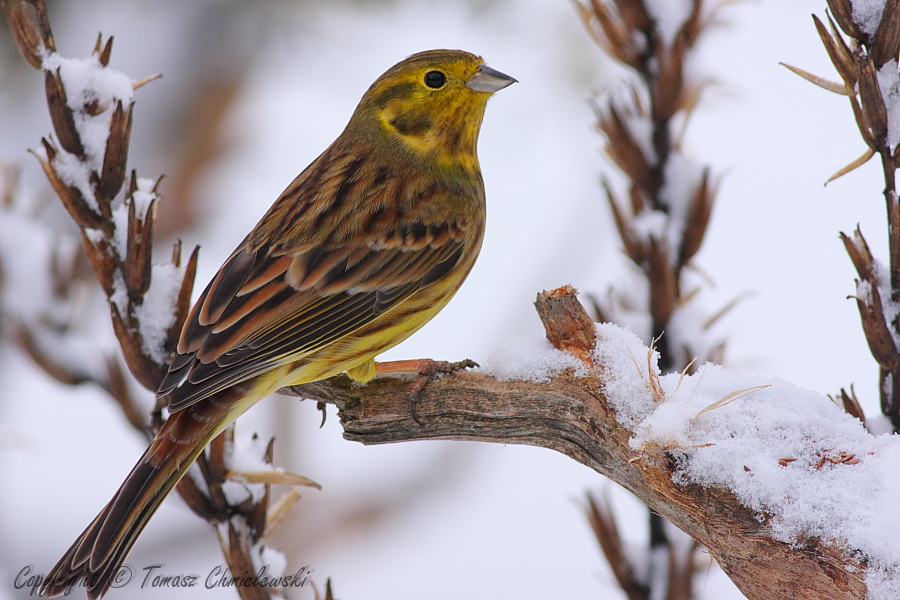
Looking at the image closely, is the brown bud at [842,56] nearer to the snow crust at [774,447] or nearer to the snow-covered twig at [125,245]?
the snow crust at [774,447]

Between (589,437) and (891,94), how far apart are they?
2.55 ft

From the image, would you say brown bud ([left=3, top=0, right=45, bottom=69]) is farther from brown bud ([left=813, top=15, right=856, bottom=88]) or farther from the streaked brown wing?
brown bud ([left=813, top=15, right=856, bottom=88])

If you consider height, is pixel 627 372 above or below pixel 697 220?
below

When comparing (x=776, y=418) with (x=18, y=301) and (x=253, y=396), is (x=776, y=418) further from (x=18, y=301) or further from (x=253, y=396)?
(x=18, y=301)

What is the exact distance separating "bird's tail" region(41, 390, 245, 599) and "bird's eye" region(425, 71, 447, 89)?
4.12ft

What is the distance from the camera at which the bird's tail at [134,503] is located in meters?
1.77

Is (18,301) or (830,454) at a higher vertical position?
(18,301)

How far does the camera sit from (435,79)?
2.80 m

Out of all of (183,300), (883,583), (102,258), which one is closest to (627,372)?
(883,583)

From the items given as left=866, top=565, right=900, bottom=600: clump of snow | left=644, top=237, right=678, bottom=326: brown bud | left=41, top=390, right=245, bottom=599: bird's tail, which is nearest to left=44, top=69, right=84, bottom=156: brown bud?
left=41, top=390, right=245, bottom=599: bird's tail

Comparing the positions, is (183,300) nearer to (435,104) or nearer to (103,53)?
(103,53)

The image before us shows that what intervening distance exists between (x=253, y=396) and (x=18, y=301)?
2.15 feet

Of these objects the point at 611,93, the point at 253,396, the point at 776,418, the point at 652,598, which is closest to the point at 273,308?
the point at 253,396

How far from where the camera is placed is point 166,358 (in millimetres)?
1935
